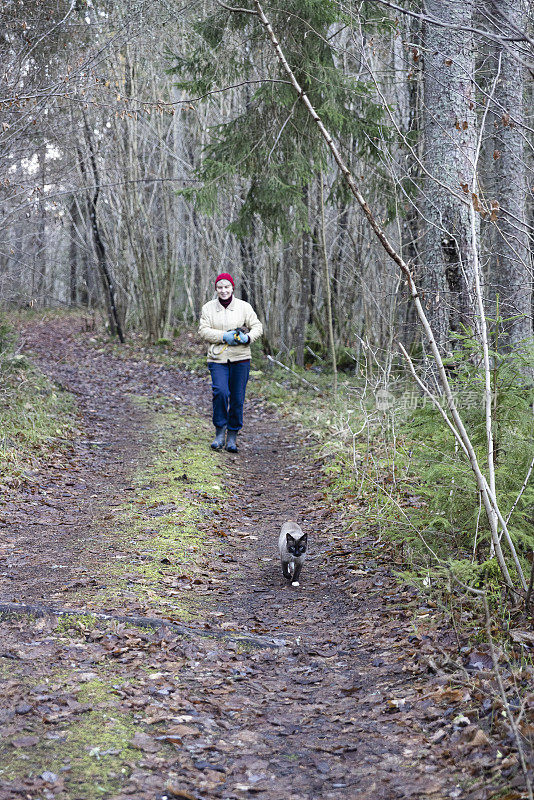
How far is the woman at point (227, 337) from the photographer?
977 cm

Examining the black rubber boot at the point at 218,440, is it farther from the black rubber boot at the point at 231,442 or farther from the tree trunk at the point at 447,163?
the tree trunk at the point at 447,163

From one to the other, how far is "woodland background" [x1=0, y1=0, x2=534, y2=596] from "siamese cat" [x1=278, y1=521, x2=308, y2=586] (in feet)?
2.76

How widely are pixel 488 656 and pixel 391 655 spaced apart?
70cm

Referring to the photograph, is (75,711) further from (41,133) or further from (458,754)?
(41,133)

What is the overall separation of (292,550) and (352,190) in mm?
2902

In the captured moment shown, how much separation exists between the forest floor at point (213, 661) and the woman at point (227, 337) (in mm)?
1857

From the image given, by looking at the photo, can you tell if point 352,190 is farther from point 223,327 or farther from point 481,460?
point 223,327

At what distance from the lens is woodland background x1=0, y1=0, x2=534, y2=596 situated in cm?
485

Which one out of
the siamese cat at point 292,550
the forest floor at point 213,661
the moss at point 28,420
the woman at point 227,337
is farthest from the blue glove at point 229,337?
the siamese cat at point 292,550

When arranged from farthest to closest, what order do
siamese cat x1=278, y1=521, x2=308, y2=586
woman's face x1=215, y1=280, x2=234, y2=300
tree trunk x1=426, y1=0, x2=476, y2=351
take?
woman's face x1=215, y1=280, x2=234, y2=300 → tree trunk x1=426, y1=0, x2=476, y2=351 → siamese cat x1=278, y1=521, x2=308, y2=586

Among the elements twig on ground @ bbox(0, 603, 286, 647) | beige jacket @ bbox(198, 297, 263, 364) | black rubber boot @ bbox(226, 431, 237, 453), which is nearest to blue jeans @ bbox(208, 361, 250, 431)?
beige jacket @ bbox(198, 297, 263, 364)

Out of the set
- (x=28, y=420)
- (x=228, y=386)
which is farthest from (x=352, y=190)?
(x=28, y=420)

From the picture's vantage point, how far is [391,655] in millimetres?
4449

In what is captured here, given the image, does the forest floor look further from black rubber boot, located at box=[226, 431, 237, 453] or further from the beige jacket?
the beige jacket
